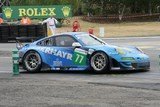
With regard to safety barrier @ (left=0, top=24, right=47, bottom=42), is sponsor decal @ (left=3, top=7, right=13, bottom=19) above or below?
above

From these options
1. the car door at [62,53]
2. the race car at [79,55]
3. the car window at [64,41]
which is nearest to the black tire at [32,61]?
the race car at [79,55]

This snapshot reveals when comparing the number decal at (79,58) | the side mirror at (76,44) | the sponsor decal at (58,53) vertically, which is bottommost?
the number decal at (79,58)

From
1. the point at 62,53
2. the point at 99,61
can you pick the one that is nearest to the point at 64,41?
the point at 62,53

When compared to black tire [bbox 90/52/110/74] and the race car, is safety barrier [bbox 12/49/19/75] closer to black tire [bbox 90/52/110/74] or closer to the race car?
the race car

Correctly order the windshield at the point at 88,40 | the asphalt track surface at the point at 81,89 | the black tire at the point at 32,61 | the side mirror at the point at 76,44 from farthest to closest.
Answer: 1. the black tire at the point at 32,61
2. the windshield at the point at 88,40
3. the side mirror at the point at 76,44
4. the asphalt track surface at the point at 81,89

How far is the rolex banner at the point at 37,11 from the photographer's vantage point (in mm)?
50781

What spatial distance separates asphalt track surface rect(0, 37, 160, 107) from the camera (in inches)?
414

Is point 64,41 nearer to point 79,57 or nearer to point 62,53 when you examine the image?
point 62,53

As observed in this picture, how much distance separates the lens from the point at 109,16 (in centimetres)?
6525

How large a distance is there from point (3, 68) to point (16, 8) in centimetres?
3319

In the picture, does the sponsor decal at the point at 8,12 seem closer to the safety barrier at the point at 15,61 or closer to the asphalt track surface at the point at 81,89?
the asphalt track surface at the point at 81,89

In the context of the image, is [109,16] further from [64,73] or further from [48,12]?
[64,73]

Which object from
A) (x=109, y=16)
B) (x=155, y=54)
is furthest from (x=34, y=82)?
(x=109, y=16)

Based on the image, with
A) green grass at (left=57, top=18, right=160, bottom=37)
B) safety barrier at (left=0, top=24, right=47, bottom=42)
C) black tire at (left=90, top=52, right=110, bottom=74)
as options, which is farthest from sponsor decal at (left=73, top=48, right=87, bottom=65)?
green grass at (left=57, top=18, right=160, bottom=37)
